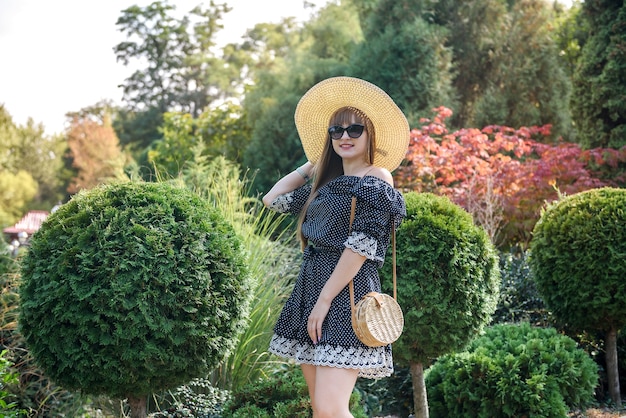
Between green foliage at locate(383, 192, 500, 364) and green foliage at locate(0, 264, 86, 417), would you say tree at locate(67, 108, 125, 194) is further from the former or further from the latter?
green foliage at locate(383, 192, 500, 364)

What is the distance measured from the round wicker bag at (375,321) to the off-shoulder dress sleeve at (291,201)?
1.93 feet

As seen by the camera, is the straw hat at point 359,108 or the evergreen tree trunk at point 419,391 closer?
the straw hat at point 359,108

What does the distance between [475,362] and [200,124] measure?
11.1 metres

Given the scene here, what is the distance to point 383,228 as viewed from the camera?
2.58 meters

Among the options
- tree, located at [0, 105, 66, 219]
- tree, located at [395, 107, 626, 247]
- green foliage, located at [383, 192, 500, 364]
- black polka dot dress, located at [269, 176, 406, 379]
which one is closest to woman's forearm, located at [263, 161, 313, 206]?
black polka dot dress, located at [269, 176, 406, 379]

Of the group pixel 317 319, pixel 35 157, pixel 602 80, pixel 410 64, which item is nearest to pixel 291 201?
pixel 317 319

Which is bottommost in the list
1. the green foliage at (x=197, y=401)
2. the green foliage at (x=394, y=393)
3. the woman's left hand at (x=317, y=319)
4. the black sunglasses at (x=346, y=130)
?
the green foliage at (x=394, y=393)

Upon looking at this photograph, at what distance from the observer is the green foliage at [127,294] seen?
304 centimetres

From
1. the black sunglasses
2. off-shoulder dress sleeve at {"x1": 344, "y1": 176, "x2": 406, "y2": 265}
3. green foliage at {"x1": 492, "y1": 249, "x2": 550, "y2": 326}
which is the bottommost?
green foliage at {"x1": 492, "y1": 249, "x2": 550, "y2": 326}

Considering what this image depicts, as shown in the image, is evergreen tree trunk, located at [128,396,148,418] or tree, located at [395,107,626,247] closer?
evergreen tree trunk, located at [128,396,148,418]

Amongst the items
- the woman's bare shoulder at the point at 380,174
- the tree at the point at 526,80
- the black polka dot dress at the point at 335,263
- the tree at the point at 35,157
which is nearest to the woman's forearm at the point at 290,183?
the black polka dot dress at the point at 335,263

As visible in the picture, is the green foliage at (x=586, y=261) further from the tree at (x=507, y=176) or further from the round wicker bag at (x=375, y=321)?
the round wicker bag at (x=375, y=321)

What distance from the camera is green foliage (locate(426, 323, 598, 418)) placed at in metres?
4.20

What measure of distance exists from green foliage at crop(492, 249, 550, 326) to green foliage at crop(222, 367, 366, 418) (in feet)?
8.88
